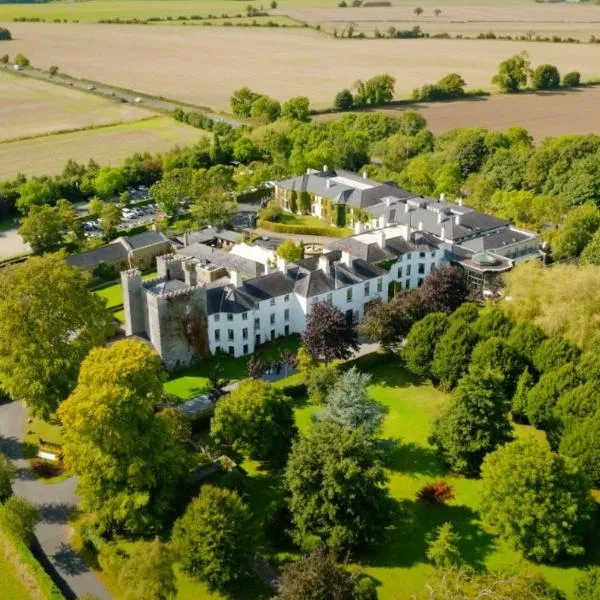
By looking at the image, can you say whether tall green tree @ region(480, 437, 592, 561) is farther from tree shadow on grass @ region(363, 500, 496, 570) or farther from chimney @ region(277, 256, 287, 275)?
chimney @ region(277, 256, 287, 275)

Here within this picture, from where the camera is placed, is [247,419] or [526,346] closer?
[247,419]

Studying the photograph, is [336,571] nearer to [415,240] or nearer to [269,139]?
[415,240]

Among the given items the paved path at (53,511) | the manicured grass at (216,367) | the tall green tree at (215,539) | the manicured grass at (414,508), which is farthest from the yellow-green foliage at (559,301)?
the paved path at (53,511)

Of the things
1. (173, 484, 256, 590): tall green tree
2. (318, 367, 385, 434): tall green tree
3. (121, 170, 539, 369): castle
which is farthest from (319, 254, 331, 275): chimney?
(173, 484, 256, 590): tall green tree

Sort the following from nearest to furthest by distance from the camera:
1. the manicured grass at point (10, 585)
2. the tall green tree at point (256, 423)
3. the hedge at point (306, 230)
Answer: the manicured grass at point (10, 585), the tall green tree at point (256, 423), the hedge at point (306, 230)

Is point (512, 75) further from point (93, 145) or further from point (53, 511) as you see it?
point (53, 511)

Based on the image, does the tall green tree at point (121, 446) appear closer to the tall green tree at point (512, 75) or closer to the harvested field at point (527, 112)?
the harvested field at point (527, 112)

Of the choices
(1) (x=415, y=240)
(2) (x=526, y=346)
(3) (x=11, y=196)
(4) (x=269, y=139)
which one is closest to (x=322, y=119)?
(4) (x=269, y=139)
